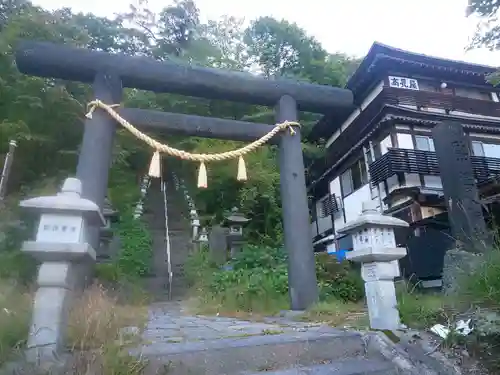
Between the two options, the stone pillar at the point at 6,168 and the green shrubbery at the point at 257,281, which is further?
the stone pillar at the point at 6,168

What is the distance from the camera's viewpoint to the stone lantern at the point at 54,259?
299 cm

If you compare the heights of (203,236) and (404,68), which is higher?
(404,68)

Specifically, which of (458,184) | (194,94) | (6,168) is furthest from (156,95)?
(458,184)

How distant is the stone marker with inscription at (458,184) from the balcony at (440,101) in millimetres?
6160

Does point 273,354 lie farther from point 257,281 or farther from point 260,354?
point 257,281

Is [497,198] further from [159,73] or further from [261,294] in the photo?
[159,73]

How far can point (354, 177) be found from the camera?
17.1 m

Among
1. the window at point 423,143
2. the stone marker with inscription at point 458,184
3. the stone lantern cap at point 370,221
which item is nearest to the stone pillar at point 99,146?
the stone lantern cap at point 370,221

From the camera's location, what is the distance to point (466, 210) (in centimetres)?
782

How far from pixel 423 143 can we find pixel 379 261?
39.5 ft

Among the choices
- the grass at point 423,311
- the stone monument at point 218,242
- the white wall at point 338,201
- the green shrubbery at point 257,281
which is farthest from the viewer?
the white wall at point 338,201

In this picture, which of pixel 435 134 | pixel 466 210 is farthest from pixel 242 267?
pixel 435 134

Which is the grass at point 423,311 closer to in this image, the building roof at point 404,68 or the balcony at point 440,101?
the building roof at point 404,68

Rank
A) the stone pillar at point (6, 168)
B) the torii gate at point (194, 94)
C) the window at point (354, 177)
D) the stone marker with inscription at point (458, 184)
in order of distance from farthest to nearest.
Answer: the window at point (354, 177) < the stone pillar at point (6, 168) < the stone marker with inscription at point (458, 184) < the torii gate at point (194, 94)
